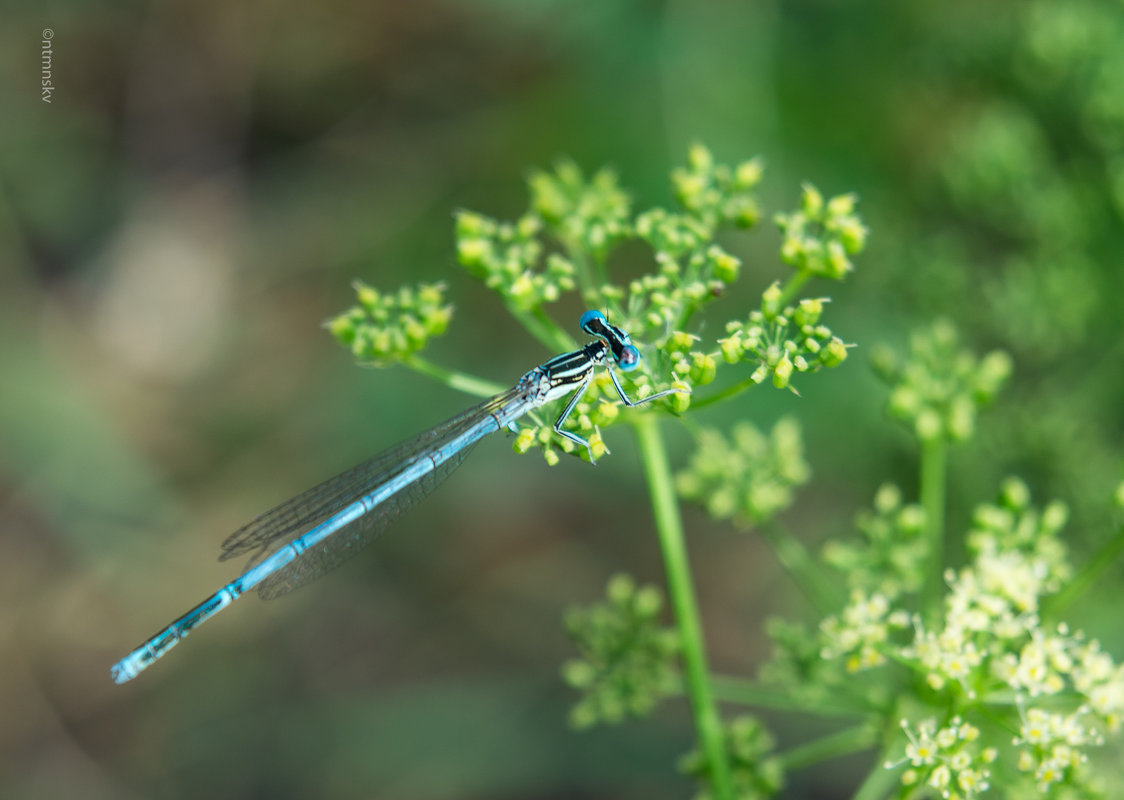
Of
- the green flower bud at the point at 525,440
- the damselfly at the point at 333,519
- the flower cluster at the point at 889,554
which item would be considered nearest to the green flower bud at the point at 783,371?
the green flower bud at the point at 525,440

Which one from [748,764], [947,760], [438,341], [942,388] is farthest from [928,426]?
[438,341]

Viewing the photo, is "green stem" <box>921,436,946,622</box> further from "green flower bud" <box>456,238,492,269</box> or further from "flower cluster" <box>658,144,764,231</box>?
"green flower bud" <box>456,238,492,269</box>

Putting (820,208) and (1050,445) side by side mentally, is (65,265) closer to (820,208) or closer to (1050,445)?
Answer: (820,208)

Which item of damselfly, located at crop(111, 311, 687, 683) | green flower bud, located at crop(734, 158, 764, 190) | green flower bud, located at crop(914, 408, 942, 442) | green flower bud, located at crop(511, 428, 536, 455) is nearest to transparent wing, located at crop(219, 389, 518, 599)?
damselfly, located at crop(111, 311, 687, 683)

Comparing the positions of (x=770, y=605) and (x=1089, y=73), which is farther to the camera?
(x=770, y=605)

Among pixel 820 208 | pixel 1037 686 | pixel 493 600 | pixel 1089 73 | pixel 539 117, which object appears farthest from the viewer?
pixel 493 600

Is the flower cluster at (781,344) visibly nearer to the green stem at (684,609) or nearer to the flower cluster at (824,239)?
the flower cluster at (824,239)

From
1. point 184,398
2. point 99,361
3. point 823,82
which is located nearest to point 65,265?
point 99,361

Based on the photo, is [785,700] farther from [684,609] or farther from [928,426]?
[928,426]
